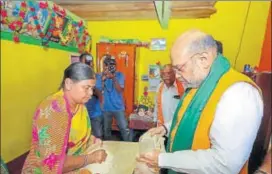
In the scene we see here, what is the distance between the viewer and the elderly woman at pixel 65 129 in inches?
26.6

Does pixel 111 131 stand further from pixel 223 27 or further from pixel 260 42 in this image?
pixel 260 42

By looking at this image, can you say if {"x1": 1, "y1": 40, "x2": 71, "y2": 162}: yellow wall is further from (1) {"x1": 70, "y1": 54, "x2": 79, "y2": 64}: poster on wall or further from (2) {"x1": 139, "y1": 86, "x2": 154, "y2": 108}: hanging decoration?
(2) {"x1": 139, "y1": 86, "x2": 154, "y2": 108}: hanging decoration

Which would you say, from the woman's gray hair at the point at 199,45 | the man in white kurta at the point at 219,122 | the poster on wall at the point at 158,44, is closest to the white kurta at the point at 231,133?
the man in white kurta at the point at 219,122

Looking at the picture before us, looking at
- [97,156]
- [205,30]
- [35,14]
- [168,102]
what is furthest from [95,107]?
[205,30]

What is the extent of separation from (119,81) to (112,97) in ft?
0.23

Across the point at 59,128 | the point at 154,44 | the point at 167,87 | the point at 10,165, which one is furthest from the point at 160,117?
the point at 10,165

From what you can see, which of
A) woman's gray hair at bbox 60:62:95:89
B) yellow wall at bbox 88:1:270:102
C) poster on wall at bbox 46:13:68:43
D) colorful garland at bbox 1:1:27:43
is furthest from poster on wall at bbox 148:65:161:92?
colorful garland at bbox 1:1:27:43

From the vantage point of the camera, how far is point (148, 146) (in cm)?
83

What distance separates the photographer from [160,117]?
92 cm

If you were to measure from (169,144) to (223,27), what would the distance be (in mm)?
484

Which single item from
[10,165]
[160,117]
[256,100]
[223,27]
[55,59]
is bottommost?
[10,165]

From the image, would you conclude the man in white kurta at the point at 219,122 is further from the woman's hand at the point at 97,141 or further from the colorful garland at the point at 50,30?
the colorful garland at the point at 50,30

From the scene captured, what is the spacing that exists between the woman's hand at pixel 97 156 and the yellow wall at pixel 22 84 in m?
0.22

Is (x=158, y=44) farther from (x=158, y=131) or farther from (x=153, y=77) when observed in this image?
(x=158, y=131)
